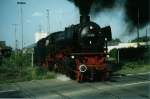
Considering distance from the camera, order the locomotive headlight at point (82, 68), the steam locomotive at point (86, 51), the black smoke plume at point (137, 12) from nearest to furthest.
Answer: the locomotive headlight at point (82, 68) → the steam locomotive at point (86, 51) → the black smoke plume at point (137, 12)

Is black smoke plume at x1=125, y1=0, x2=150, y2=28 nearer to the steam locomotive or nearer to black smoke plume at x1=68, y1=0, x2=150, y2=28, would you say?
black smoke plume at x1=68, y1=0, x2=150, y2=28

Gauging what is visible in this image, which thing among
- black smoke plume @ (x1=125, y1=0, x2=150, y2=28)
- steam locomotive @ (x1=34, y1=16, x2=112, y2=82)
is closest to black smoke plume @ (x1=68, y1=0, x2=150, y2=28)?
black smoke plume @ (x1=125, y1=0, x2=150, y2=28)

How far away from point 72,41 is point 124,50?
58.5 feet

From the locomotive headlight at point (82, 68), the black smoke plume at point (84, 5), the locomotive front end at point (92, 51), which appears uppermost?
the black smoke plume at point (84, 5)

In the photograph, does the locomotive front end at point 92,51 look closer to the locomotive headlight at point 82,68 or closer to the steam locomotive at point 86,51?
the steam locomotive at point 86,51

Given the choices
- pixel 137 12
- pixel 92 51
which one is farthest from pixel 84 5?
pixel 137 12

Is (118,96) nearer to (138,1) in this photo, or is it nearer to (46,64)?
(46,64)

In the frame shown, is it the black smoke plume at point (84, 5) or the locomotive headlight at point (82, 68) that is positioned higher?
the black smoke plume at point (84, 5)

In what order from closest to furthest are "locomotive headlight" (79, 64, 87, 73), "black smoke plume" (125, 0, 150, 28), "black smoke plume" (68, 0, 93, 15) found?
1. "locomotive headlight" (79, 64, 87, 73)
2. "black smoke plume" (68, 0, 93, 15)
3. "black smoke plume" (125, 0, 150, 28)

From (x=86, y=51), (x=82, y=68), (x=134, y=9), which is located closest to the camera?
(x=82, y=68)

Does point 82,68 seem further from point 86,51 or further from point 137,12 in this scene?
point 137,12

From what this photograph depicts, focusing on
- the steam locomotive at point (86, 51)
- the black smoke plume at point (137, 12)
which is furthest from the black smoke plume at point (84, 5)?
the black smoke plume at point (137, 12)

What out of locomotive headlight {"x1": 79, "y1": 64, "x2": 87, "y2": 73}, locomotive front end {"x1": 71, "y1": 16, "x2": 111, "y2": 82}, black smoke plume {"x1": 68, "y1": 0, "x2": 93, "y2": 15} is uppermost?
black smoke plume {"x1": 68, "y1": 0, "x2": 93, "y2": 15}

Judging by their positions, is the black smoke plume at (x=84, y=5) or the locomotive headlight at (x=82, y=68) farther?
the black smoke plume at (x=84, y=5)
